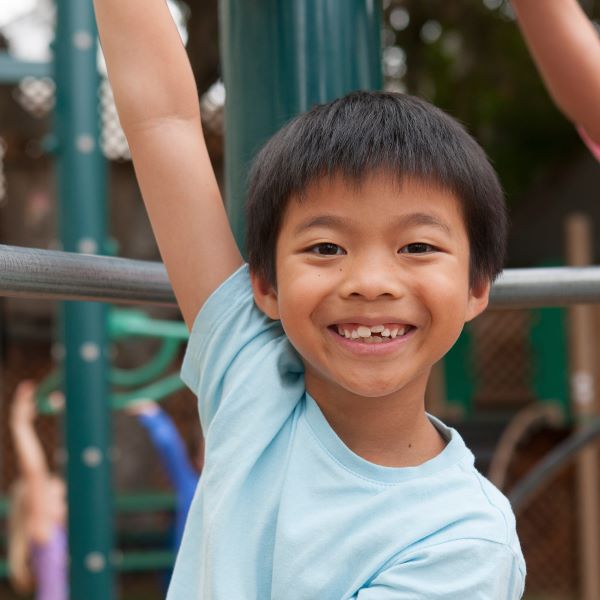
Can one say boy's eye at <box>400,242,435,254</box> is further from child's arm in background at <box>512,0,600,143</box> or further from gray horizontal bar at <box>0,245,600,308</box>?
child's arm in background at <box>512,0,600,143</box>

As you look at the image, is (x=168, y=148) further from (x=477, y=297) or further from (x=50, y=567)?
(x=50, y=567)

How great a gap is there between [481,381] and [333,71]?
15.4 ft

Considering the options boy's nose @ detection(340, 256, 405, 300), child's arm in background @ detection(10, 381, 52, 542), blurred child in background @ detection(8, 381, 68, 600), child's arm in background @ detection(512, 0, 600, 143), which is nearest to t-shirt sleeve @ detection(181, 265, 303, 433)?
boy's nose @ detection(340, 256, 405, 300)

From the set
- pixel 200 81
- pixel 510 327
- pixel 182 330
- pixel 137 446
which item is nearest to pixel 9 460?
pixel 137 446

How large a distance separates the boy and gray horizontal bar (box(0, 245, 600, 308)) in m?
0.04

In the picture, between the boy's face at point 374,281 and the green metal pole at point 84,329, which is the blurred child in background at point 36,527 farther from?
the boy's face at point 374,281

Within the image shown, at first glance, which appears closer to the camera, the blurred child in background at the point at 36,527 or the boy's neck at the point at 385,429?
the boy's neck at the point at 385,429

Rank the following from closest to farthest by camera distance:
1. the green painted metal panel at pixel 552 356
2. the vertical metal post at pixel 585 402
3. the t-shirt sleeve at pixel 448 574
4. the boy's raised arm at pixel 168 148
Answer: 1. the t-shirt sleeve at pixel 448 574
2. the boy's raised arm at pixel 168 148
3. the vertical metal post at pixel 585 402
4. the green painted metal panel at pixel 552 356

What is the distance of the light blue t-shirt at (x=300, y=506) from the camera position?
619mm

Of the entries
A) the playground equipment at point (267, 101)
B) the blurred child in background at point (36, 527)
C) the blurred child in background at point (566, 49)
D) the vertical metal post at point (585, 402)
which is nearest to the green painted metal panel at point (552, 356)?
the vertical metal post at point (585, 402)

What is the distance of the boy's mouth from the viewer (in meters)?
0.63

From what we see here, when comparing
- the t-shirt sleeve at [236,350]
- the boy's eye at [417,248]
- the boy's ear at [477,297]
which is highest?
the boy's eye at [417,248]

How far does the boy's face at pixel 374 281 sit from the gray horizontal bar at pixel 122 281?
0.13 metres

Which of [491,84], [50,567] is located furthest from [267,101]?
[491,84]
